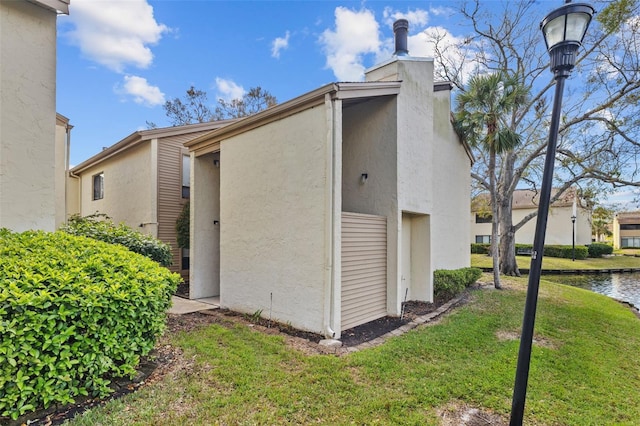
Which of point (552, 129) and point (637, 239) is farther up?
point (552, 129)

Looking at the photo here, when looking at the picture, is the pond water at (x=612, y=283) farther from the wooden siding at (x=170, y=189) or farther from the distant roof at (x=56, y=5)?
the distant roof at (x=56, y=5)

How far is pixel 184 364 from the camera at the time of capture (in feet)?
14.4

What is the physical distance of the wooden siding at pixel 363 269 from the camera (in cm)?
622

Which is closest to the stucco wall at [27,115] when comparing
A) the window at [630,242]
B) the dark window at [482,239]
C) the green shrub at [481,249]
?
the green shrub at [481,249]

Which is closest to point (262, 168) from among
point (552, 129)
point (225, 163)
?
point (225, 163)

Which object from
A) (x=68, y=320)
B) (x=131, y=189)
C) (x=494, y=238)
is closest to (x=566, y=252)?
(x=494, y=238)

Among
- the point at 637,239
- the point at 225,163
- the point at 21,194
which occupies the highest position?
the point at 225,163

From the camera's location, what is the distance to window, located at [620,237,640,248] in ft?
143

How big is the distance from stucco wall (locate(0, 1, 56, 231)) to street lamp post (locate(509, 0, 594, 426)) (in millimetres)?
7219

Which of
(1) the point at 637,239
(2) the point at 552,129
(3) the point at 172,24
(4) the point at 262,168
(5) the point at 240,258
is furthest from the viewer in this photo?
(1) the point at 637,239

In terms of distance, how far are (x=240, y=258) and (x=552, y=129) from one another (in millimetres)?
6364

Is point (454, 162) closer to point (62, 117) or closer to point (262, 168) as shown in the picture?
point (262, 168)

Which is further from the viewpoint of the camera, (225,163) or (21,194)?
(225,163)

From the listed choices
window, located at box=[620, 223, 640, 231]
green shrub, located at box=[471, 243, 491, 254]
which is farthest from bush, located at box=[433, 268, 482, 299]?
window, located at box=[620, 223, 640, 231]
